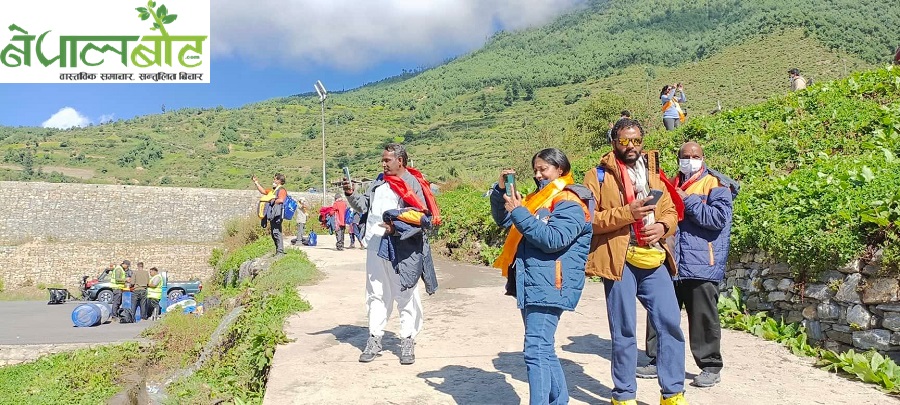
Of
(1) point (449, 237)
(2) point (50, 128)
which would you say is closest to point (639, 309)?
(1) point (449, 237)

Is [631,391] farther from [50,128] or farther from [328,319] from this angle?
[50,128]

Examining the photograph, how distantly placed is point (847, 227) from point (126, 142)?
282 feet

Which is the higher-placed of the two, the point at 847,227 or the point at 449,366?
the point at 847,227

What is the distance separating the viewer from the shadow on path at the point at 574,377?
4.14 metres

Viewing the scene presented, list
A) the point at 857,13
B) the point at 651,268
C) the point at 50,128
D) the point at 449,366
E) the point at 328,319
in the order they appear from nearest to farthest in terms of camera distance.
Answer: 1. the point at 651,268
2. the point at 449,366
3. the point at 328,319
4. the point at 857,13
5. the point at 50,128

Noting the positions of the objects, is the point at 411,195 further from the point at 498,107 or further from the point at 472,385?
the point at 498,107

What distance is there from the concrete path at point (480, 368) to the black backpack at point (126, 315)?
37.7 ft

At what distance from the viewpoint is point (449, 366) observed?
4941 mm

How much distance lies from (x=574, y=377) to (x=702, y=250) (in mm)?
1259

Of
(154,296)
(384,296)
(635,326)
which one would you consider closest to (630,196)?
(635,326)

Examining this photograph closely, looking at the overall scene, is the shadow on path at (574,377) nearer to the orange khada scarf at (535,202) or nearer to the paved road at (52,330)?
the orange khada scarf at (535,202)

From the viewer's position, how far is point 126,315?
55.1 ft

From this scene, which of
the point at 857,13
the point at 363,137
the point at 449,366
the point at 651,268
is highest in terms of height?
the point at 857,13

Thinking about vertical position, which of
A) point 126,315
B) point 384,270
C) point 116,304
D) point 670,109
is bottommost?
point 126,315
